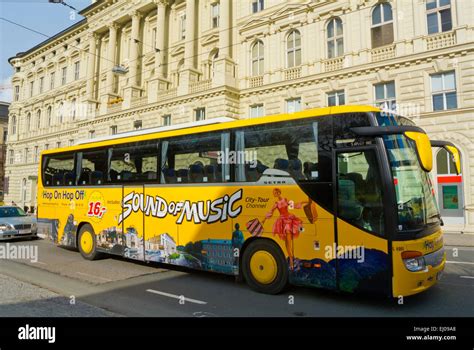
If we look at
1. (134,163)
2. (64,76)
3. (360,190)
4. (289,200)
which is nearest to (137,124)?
(64,76)

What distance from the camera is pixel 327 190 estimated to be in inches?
237

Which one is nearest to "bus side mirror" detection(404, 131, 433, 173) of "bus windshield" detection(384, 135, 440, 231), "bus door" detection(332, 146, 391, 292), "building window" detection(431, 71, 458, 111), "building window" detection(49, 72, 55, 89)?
"bus windshield" detection(384, 135, 440, 231)

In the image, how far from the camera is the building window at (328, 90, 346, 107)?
71.6ft

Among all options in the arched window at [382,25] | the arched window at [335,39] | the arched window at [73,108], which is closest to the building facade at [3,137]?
the arched window at [73,108]

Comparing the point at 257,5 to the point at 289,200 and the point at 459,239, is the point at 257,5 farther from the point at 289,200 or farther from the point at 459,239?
the point at 289,200

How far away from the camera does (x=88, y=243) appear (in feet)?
34.7

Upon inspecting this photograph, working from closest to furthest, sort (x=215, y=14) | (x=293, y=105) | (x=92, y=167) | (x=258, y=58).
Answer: (x=92, y=167)
(x=293, y=105)
(x=258, y=58)
(x=215, y=14)

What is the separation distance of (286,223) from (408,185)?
218 centimetres

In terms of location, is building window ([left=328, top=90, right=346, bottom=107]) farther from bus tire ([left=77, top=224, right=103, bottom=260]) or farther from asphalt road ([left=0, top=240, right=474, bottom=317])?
bus tire ([left=77, top=224, right=103, bottom=260])

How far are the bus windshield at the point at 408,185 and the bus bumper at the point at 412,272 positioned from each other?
27cm

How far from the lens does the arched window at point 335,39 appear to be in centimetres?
2244

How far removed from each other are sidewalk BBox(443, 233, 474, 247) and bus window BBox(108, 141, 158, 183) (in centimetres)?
1241
